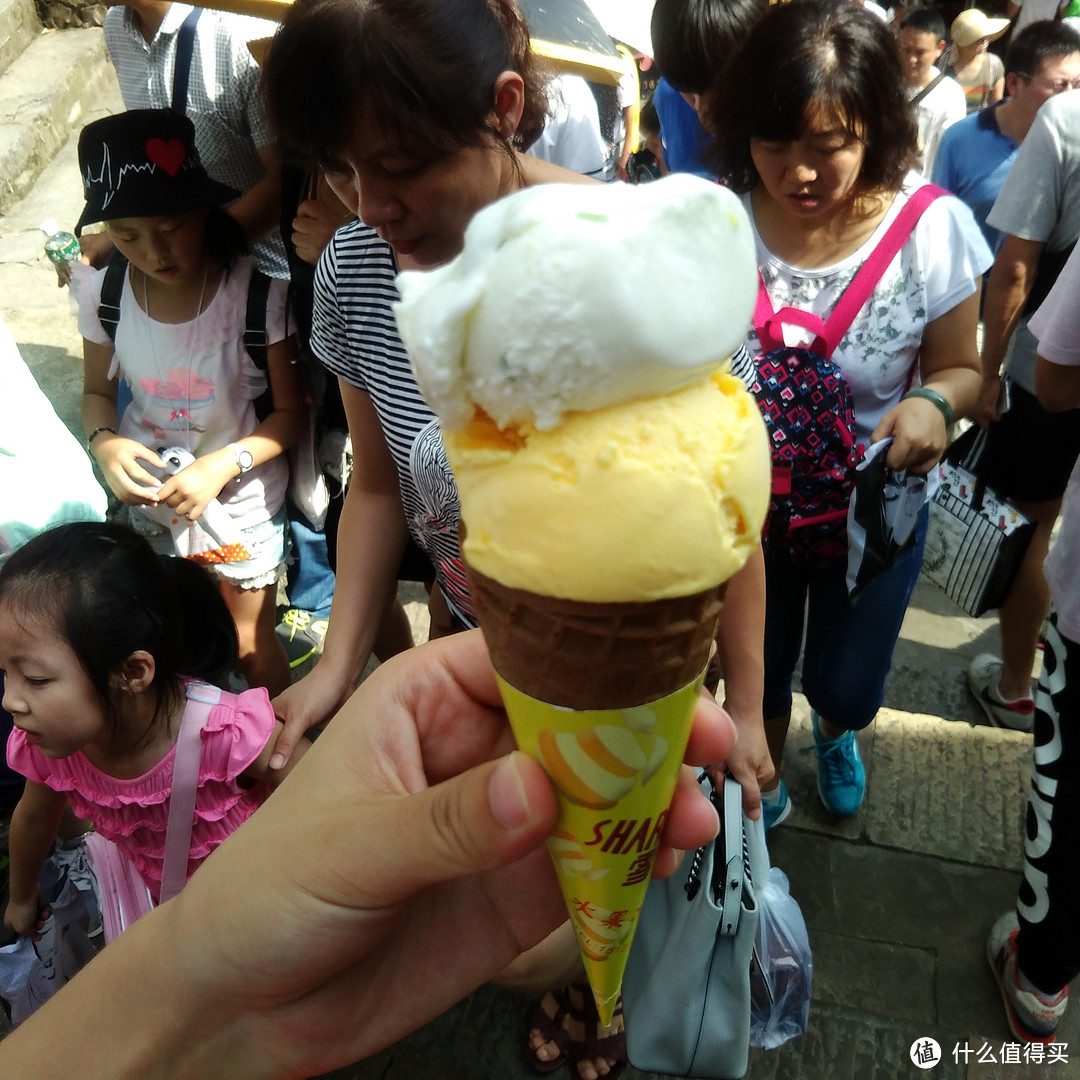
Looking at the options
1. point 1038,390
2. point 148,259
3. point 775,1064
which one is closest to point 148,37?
point 148,259

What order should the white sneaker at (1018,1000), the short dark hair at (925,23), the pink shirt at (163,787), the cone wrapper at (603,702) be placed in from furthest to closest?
the short dark hair at (925,23), the white sneaker at (1018,1000), the pink shirt at (163,787), the cone wrapper at (603,702)

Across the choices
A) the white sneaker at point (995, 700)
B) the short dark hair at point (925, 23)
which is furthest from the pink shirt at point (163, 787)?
the short dark hair at point (925, 23)

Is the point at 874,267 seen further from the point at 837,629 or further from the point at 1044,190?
the point at 1044,190

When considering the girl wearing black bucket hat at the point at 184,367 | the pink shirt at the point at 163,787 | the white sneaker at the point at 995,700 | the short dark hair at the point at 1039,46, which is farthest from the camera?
the short dark hair at the point at 1039,46

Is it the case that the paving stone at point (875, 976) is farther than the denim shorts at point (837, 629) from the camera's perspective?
Yes

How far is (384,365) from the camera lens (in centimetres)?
192

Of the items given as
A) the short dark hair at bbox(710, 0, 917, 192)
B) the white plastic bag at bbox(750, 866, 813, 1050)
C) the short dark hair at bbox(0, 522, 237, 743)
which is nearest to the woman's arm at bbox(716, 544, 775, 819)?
the white plastic bag at bbox(750, 866, 813, 1050)

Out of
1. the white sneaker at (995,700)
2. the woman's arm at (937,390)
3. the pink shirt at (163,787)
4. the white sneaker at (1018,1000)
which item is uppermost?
the woman's arm at (937,390)

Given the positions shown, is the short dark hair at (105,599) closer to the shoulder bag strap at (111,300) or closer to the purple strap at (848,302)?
the shoulder bag strap at (111,300)

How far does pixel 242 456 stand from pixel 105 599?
0.94 m

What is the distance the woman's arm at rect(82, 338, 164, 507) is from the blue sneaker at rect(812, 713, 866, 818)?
Result: 237 cm

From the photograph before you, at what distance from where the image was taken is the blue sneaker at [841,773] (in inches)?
116

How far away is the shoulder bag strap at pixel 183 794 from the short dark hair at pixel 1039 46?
428 centimetres

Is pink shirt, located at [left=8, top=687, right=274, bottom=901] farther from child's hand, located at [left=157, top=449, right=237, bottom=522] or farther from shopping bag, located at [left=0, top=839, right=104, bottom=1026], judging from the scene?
child's hand, located at [left=157, top=449, right=237, bottom=522]
